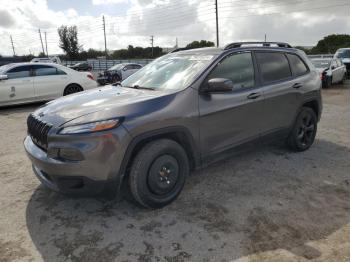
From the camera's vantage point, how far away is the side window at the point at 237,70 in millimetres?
3946

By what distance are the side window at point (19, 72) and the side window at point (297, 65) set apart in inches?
317

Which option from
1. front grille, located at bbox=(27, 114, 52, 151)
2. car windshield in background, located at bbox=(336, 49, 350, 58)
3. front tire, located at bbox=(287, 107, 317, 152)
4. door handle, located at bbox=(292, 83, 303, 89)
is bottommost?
front tire, located at bbox=(287, 107, 317, 152)

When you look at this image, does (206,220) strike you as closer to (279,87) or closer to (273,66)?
(279,87)

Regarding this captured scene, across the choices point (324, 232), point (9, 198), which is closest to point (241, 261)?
point (324, 232)

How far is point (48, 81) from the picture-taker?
1039 centimetres

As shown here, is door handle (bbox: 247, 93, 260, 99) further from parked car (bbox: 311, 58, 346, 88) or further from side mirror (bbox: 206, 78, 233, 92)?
parked car (bbox: 311, 58, 346, 88)

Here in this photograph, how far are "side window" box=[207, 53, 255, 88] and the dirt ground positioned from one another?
4.03ft

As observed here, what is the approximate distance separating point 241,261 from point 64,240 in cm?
156

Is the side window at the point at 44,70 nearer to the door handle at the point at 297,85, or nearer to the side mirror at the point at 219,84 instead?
the door handle at the point at 297,85

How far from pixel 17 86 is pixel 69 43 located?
188 ft

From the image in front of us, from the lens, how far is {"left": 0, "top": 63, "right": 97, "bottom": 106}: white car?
9.88 meters

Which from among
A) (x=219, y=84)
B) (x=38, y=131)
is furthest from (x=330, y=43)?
(x=38, y=131)

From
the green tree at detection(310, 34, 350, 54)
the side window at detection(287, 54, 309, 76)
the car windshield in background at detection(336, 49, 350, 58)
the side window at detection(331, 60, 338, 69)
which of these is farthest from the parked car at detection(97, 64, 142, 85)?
the green tree at detection(310, 34, 350, 54)

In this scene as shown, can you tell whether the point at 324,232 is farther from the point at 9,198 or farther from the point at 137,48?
the point at 137,48
